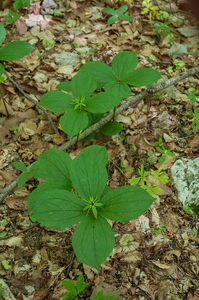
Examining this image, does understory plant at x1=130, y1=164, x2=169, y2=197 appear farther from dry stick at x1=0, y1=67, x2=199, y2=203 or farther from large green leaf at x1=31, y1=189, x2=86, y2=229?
large green leaf at x1=31, y1=189, x2=86, y2=229

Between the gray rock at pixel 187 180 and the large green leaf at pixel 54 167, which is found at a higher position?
the large green leaf at pixel 54 167

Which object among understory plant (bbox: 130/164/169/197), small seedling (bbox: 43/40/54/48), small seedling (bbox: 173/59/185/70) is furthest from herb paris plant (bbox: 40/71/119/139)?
small seedling (bbox: 173/59/185/70)

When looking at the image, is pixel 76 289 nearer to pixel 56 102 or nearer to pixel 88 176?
pixel 88 176

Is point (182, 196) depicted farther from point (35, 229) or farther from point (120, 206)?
point (35, 229)

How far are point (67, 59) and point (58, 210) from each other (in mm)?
2447

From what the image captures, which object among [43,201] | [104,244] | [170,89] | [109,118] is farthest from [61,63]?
[104,244]

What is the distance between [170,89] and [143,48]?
0.92 metres

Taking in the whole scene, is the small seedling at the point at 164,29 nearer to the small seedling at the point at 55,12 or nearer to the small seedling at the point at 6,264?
the small seedling at the point at 55,12

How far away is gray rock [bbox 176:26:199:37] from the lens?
3498mm

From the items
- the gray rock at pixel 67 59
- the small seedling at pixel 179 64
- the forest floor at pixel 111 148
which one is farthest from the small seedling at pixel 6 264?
the small seedling at pixel 179 64

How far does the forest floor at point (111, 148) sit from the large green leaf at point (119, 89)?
1.98ft

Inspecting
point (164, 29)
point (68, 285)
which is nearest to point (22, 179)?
point (68, 285)

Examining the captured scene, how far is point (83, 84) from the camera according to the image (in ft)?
6.38

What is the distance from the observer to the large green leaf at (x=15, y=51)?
2039 millimetres
